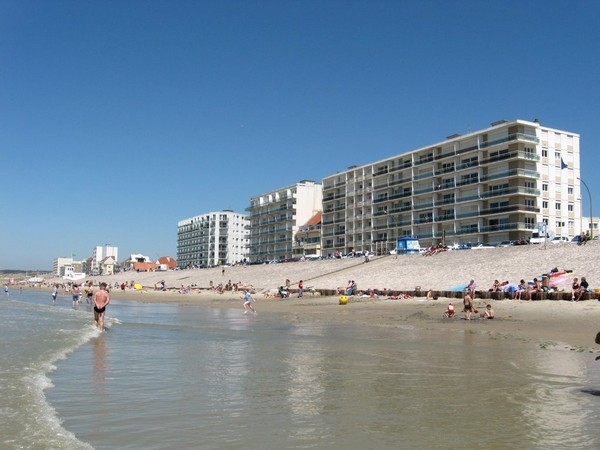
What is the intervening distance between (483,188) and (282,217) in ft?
→ 194

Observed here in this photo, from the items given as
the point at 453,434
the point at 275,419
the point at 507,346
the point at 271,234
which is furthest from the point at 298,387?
the point at 271,234

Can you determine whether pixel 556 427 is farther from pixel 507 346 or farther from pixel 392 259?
pixel 392 259

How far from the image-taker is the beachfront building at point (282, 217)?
4820 inches

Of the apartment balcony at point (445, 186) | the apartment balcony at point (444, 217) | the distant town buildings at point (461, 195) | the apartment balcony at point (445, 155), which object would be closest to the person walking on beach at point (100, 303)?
the distant town buildings at point (461, 195)

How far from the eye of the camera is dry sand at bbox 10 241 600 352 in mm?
20688

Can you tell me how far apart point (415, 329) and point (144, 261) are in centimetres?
18483

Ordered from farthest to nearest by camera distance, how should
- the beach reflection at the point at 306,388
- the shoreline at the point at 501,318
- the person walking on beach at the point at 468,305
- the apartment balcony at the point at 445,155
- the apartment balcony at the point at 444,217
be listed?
the apartment balcony at the point at 445,155, the apartment balcony at the point at 444,217, the person walking on beach at the point at 468,305, the shoreline at the point at 501,318, the beach reflection at the point at 306,388

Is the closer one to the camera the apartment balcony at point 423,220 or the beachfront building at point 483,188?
the beachfront building at point 483,188

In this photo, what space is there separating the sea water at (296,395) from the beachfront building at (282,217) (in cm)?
10430

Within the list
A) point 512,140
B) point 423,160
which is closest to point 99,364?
point 512,140

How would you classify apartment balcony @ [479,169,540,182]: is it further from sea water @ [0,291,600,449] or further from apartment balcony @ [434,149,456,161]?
sea water @ [0,291,600,449]

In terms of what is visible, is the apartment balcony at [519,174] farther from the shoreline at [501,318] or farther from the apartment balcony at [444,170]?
the shoreline at [501,318]

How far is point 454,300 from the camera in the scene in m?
31.6

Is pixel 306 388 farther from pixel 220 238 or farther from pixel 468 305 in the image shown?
pixel 220 238
